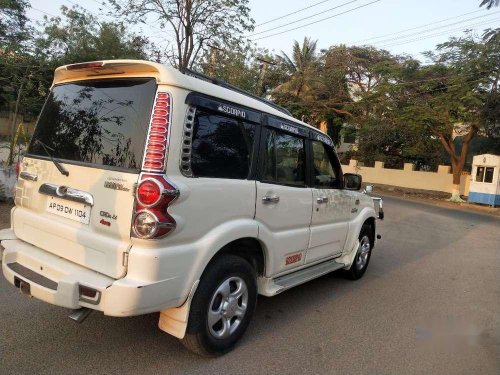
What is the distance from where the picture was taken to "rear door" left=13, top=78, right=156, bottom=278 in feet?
9.84

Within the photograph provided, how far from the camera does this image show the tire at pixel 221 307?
3.22 metres

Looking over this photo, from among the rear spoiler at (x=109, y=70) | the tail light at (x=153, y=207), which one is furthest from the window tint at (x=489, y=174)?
the tail light at (x=153, y=207)

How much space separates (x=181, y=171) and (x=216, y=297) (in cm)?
108

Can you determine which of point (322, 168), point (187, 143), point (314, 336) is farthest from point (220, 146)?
point (314, 336)

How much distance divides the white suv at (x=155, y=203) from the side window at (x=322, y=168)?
2.18ft

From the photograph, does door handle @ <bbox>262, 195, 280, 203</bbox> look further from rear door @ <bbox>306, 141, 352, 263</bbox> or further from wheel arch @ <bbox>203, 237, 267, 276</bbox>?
rear door @ <bbox>306, 141, 352, 263</bbox>

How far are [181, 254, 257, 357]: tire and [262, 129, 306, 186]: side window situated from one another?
2.85ft

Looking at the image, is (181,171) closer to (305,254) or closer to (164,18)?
(305,254)

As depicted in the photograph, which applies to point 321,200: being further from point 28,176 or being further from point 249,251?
point 28,176

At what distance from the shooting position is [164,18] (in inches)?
810

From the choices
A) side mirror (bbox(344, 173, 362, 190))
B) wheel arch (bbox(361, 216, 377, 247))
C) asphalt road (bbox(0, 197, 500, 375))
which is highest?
side mirror (bbox(344, 173, 362, 190))

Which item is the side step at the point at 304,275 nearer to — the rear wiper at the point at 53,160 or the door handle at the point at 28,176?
the rear wiper at the point at 53,160

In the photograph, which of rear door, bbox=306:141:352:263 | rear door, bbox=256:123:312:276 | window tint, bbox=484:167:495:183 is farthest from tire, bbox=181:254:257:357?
window tint, bbox=484:167:495:183

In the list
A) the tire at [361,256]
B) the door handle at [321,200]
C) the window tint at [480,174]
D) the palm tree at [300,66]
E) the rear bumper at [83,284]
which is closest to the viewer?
the rear bumper at [83,284]
